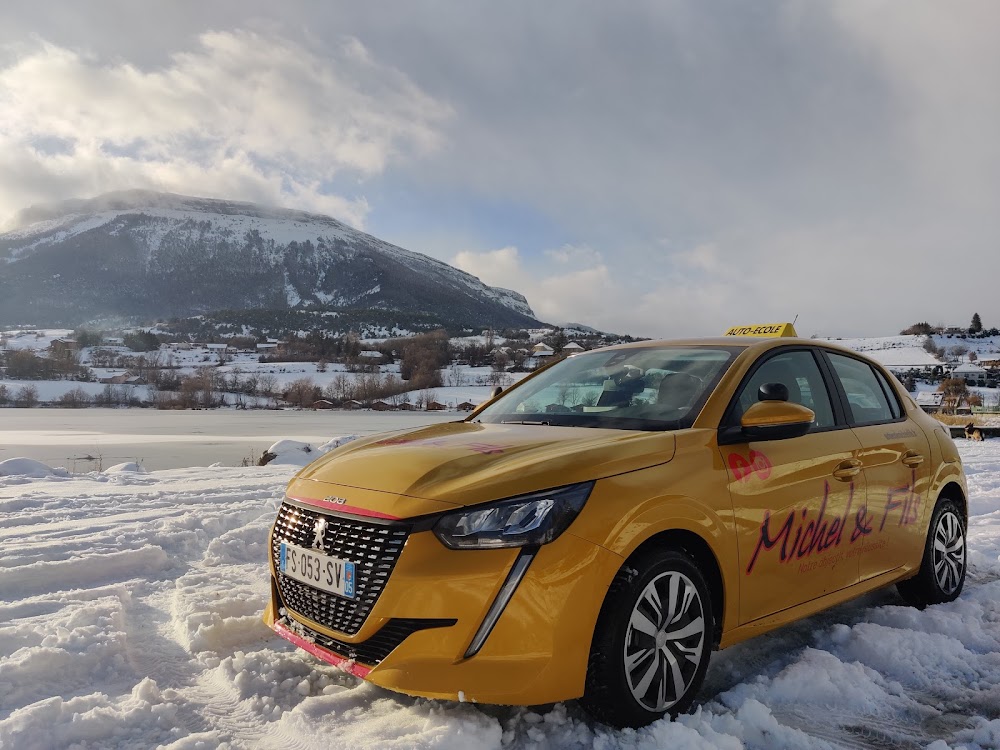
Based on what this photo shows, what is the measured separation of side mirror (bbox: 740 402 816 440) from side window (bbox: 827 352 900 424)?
975mm

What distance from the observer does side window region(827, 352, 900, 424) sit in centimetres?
403

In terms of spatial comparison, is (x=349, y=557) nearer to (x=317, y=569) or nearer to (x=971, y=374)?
(x=317, y=569)

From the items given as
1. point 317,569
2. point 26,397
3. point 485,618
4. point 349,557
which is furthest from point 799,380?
point 26,397

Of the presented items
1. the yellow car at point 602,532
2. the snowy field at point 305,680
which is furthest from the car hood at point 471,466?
the snowy field at point 305,680

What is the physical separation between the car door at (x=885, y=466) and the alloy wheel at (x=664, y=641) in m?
1.44

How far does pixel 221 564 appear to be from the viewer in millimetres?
5012

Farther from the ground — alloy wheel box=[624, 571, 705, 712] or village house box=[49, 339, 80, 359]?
village house box=[49, 339, 80, 359]

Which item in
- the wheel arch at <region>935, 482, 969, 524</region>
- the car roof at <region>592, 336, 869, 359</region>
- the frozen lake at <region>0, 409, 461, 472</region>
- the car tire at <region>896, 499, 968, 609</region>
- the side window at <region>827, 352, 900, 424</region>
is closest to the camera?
the car roof at <region>592, 336, 869, 359</region>

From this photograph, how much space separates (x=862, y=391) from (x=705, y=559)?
1937 millimetres

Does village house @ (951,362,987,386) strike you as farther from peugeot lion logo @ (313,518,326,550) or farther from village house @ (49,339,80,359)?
village house @ (49,339,80,359)

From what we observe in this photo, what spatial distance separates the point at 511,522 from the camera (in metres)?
2.46

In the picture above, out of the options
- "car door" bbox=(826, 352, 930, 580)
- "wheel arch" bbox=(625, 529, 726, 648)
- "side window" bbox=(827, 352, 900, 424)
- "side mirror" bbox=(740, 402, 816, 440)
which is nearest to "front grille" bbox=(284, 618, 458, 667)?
"wheel arch" bbox=(625, 529, 726, 648)

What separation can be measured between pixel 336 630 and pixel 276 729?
16.4 inches

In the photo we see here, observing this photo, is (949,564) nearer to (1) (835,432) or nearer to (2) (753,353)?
(1) (835,432)
